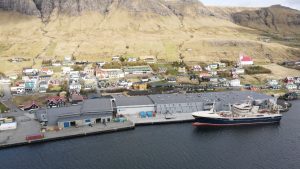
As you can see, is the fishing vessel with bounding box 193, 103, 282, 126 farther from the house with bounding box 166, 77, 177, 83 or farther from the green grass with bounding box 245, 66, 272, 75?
the green grass with bounding box 245, 66, 272, 75

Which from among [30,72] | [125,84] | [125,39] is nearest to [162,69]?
[125,84]

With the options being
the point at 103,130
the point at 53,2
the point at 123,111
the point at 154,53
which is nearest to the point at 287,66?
the point at 154,53

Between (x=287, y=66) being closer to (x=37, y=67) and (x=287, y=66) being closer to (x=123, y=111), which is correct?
(x=123, y=111)

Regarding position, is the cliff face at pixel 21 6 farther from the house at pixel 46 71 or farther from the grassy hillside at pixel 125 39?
the house at pixel 46 71

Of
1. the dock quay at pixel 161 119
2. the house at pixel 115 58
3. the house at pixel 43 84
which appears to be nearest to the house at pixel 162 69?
Result: the house at pixel 115 58

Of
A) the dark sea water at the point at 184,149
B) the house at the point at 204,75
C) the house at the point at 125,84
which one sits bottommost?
the dark sea water at the point at 184,149
